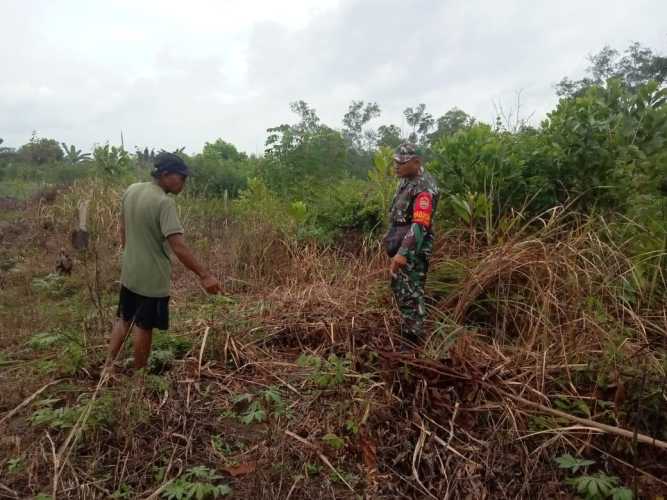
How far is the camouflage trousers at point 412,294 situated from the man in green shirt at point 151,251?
1.40 metres

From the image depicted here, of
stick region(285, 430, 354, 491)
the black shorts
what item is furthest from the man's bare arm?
stick region(285, 430, 354, 491)

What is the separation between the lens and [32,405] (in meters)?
2.87

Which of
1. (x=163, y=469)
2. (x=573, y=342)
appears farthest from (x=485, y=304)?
(x=163, y=469)

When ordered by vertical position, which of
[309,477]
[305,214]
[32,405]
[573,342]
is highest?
[305,214]

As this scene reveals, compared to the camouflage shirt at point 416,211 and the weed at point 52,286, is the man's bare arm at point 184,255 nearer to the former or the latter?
the camouflage shirt at point 416,211

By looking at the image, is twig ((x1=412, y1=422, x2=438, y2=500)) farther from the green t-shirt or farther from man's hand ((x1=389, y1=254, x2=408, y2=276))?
the green t-shirt

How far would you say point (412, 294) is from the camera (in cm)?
363

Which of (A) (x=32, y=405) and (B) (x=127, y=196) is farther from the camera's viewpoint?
(B) (x=127, y=196)

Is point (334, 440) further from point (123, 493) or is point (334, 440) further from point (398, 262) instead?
point (398, 262)

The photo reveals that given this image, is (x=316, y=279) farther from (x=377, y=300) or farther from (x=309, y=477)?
(x=309, y=477)

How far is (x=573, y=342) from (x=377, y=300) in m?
1.57

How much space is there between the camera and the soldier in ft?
11.7

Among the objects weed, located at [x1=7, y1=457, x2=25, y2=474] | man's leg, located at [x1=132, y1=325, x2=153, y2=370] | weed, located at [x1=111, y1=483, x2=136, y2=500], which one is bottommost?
weed, located at [x1=111, y1=483, x2=136, y2=500]

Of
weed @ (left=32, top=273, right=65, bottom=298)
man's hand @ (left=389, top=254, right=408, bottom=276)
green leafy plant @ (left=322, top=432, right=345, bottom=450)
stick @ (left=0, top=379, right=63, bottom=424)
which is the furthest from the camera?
weed @ (left=32, top=273, right=65, bottom=298)
